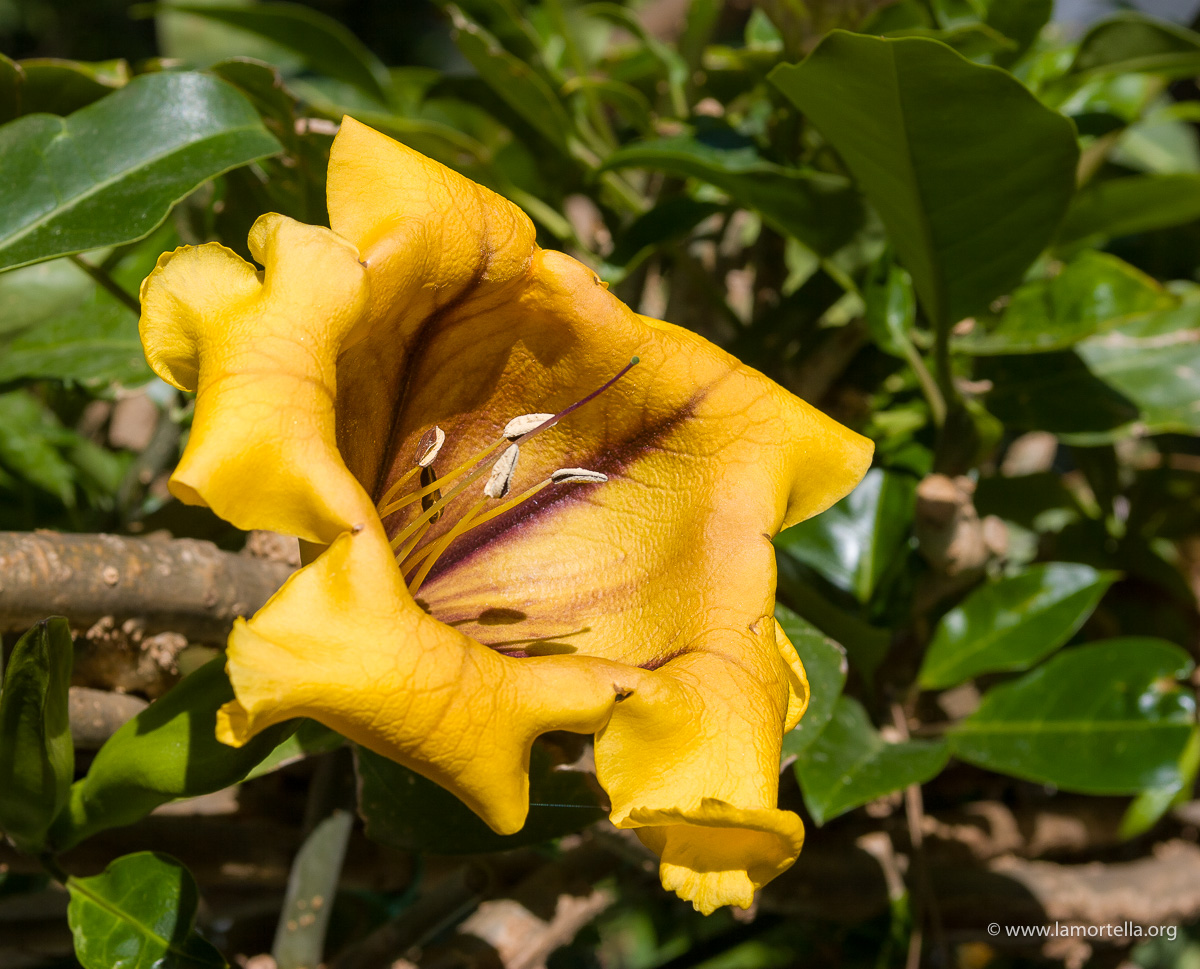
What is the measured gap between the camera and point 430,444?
0.73 meters

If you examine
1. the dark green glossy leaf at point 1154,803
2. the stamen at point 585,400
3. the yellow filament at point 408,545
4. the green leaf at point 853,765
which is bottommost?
the dark green glossy leaf at point 1154,803

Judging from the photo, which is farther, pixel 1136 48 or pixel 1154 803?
pixel 1154 803

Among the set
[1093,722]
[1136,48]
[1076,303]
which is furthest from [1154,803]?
[1136,48]

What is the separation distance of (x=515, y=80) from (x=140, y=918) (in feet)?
2.80

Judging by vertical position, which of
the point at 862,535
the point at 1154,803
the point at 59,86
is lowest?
the point at 1154,803

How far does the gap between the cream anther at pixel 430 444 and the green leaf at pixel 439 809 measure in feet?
0.75

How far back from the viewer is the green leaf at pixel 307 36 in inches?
49.7

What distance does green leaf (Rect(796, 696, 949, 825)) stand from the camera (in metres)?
0.85

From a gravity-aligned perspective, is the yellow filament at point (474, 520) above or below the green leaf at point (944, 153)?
below

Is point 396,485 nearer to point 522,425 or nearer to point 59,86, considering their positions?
point 522,425

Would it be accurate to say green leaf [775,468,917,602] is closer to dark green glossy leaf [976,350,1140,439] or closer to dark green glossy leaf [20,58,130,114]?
dark green glossy leaf [976,350,1140,439]

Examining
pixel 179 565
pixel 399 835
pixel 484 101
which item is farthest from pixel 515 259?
pixel 484 101

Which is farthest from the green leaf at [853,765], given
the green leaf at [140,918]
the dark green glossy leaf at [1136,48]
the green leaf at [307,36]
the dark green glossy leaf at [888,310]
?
the green leaf at [307,36]

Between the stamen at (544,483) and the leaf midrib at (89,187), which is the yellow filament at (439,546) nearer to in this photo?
the stamen at (544,483)
